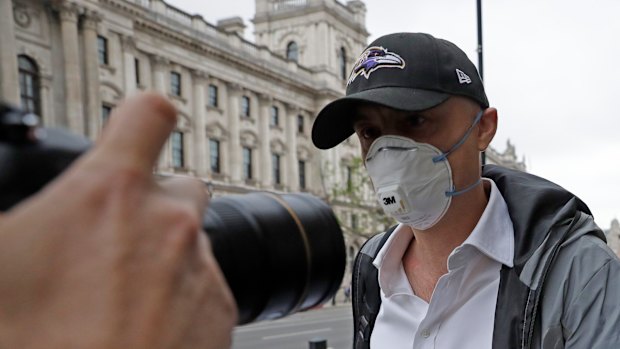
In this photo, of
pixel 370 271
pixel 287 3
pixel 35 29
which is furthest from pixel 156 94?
pixel 287 3

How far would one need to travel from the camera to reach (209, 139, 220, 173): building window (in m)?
32.0

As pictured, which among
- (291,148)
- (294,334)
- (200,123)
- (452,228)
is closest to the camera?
(452,228)

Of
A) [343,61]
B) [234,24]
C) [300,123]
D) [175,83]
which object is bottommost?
[300,123]

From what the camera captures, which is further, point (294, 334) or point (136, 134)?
point (294, 334)

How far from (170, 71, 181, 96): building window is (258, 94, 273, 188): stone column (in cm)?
661

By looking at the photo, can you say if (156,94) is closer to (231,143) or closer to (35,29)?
(35,29)

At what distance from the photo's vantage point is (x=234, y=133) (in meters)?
33.5

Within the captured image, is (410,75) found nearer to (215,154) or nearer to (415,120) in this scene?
(415,120)

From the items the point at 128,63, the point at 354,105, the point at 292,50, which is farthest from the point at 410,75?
the point at 292,50

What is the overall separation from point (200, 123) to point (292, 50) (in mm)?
14784


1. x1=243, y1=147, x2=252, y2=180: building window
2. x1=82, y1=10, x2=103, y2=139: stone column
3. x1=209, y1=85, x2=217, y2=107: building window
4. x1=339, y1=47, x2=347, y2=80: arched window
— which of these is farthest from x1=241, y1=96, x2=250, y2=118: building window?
x1=339, y1=47, x2=347, y2=80: arched window

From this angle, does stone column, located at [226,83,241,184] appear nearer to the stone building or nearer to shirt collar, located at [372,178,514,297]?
the stone building

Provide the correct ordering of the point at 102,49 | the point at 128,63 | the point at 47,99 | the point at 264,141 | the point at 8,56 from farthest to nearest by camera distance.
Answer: the point at 264,141 → the point at 128,63 → the point at 102,49 → the point at 47,99 → the point at 8,56

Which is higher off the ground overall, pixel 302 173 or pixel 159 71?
pixel 159 71
